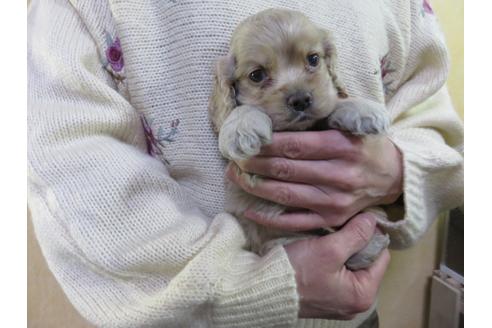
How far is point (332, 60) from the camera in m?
1.12

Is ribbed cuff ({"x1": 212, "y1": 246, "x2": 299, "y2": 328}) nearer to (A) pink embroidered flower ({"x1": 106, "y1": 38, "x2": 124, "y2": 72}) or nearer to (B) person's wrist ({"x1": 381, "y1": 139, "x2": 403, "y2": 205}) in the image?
(B) person's wrist ({"x1": 381, "y1": 139, "x2": 403, "y2": 205})

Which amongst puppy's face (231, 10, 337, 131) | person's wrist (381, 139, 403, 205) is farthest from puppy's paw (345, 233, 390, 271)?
puppy's face (231, 10, 337, 131)

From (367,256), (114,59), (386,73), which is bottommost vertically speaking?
(367,256)

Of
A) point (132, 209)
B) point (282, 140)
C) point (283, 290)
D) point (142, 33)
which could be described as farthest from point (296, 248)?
point (142, 33)

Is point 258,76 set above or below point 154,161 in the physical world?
above

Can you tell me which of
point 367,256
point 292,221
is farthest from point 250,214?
point 367,256

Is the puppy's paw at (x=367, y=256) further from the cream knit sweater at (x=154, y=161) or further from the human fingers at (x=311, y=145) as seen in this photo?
the human fingers at (x=311, y=145)

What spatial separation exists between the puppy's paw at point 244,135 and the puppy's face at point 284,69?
6 cm

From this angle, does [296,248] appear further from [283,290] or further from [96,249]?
[96,249]

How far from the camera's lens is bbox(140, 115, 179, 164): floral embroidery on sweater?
40.6 inches

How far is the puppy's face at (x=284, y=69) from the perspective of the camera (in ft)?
3.30

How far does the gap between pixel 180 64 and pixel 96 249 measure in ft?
1.54

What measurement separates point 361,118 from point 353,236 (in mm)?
293

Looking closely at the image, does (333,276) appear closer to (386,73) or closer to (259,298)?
(259,298)
